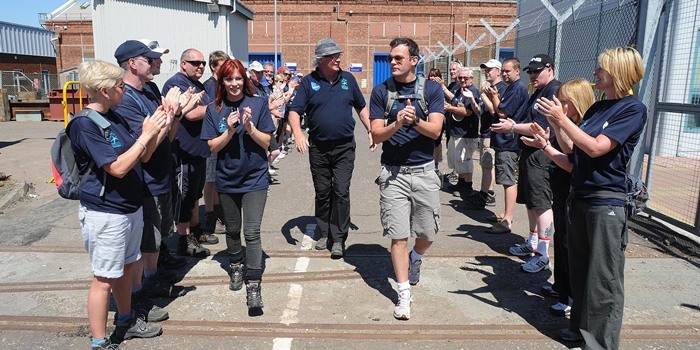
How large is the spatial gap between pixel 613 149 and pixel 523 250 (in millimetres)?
2448

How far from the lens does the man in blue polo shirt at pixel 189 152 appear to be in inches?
206

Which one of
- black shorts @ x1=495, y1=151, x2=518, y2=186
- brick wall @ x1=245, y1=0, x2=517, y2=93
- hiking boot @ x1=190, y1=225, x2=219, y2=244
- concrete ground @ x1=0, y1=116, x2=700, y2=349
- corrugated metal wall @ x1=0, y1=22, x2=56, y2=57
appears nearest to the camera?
concrete ground @ x1=0, y1=116, x2=700, y2=349

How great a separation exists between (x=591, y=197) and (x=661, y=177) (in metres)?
7.01

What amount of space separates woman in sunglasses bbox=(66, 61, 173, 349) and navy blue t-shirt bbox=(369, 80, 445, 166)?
163 cm

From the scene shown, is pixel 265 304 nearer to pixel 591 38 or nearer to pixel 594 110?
pixel 594 110

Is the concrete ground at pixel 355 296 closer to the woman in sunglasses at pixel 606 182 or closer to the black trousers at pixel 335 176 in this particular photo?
the black trousers at pixel 335 176

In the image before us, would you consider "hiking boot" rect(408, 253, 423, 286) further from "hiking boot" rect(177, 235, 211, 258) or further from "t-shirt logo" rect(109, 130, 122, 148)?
"t-shirt logo" rect(109, 130, 122, 148)

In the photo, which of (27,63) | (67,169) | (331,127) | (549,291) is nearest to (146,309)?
(67,169)

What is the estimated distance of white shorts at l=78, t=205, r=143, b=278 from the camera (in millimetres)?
3227

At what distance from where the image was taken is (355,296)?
4.45m

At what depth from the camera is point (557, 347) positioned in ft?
11.8

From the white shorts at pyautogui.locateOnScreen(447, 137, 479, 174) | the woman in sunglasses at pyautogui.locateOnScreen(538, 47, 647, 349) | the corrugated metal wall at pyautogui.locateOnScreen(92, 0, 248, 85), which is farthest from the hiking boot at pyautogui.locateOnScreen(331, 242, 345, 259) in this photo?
the corrugated metal wall at pyautogui.locateOnScreen(92, 0, 248, 85)

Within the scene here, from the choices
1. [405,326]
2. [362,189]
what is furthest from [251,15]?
[405,326]

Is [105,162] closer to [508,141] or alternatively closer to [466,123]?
[508,141]
